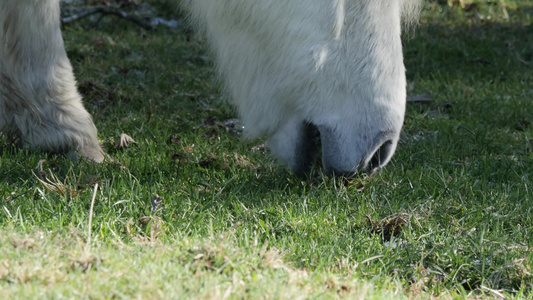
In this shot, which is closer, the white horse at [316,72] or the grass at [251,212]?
the grass at [251,212]

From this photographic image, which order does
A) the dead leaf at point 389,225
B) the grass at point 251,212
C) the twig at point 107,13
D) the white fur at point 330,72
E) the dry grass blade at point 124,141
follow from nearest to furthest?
1. the grass at point 251,212
2. the white fur at point 330,72
3. the dead leaf at point 389,225
4. the dry grass blade at point 124,141
5. the twig at point 107,13

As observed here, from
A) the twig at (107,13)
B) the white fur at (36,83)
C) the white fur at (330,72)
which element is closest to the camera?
the white fur at (330,72)

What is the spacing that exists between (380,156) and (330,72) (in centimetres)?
36

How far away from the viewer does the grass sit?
2062 millimetres

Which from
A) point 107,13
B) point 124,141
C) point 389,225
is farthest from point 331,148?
point 107,13

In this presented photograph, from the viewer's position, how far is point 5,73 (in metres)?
3.41

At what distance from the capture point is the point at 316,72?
8.68 ft

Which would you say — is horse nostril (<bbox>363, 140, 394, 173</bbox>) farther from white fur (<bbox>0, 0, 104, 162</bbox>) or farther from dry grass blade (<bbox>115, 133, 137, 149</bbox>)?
dry grass blade (<bbox>115, 133, 137, 149</bbox>)

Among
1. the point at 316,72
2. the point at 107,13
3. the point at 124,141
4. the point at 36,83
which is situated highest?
the point at 316,72

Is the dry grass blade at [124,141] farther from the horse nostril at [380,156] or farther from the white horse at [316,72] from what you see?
the horse nostril at [380,156]

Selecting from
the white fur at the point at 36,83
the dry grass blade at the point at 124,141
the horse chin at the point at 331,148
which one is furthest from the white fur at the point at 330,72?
the dry grass blade at the point at 124,141

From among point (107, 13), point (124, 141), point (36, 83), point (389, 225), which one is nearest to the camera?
point (389, 225)

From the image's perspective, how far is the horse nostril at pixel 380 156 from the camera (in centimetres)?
267

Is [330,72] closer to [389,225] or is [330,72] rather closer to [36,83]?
[389,225]
